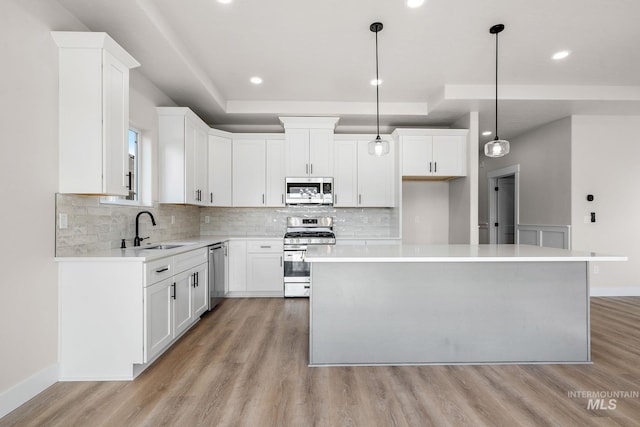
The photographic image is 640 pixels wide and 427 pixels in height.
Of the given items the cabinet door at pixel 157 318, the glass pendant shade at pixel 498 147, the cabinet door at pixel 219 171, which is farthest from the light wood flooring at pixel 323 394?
the cabinet door at pixel 219 171

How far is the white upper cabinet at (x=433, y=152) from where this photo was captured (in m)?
4.56

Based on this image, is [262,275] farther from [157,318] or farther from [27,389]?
Result: [27,389]

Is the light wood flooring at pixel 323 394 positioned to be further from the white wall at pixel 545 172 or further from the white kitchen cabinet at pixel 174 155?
the white wall at pixel 545 172

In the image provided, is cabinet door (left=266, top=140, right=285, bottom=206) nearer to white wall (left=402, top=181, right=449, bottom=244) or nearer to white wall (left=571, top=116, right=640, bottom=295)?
white wall (left=402, top=181, right=449, bottom=244)

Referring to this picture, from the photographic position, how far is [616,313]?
12.3 ft

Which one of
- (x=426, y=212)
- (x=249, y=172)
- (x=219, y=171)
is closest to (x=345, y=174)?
(x=249, y=172)

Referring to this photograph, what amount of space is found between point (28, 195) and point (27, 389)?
1234 mm

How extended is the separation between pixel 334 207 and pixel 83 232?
11.1ft

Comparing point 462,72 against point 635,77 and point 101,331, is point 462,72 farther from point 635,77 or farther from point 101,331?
point 101,331

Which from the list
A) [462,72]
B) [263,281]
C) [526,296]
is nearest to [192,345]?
[263,281]

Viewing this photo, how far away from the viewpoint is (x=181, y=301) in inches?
116

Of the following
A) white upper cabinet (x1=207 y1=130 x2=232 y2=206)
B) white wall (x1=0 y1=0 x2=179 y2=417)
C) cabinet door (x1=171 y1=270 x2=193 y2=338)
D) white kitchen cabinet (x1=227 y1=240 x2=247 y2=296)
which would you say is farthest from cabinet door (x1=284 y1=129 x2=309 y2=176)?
white wall (x1=0 y1=0 x2=179 y2=417)

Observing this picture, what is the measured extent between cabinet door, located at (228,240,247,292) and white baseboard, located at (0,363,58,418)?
7.91 ft

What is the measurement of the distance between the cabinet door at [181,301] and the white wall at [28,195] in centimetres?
83
